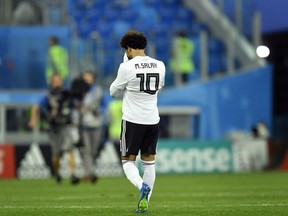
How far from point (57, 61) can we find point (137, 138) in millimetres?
16538

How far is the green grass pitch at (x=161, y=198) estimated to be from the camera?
1373 cm

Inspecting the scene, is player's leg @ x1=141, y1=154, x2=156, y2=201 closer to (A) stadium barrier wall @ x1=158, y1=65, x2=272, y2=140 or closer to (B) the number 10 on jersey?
(B) the number 10 on jersey

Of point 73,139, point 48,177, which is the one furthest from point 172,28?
point 73,139

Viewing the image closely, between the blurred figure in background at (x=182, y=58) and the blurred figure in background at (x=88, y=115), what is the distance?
316 inches

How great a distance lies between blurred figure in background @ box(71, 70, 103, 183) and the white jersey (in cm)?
954

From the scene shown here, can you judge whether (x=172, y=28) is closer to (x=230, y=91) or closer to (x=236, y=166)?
(x=230, y=91)

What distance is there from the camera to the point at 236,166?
101 ft

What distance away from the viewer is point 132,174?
1363 centimetres

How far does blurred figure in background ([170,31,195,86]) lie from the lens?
104 ft

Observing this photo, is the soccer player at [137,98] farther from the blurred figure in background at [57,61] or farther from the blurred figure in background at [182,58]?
the blurred figure in background at [182,58]

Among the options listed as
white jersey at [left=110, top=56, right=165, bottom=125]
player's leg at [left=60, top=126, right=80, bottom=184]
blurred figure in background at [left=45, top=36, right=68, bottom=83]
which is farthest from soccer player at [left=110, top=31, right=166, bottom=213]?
blurred figure in background at [left=45, top=36, right=68, bottom=83]

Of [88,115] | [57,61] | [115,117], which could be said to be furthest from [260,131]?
[88,115]

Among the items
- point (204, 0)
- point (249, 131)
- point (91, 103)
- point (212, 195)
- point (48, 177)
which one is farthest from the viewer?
point (204, 0)

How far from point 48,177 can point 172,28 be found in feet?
27.6
